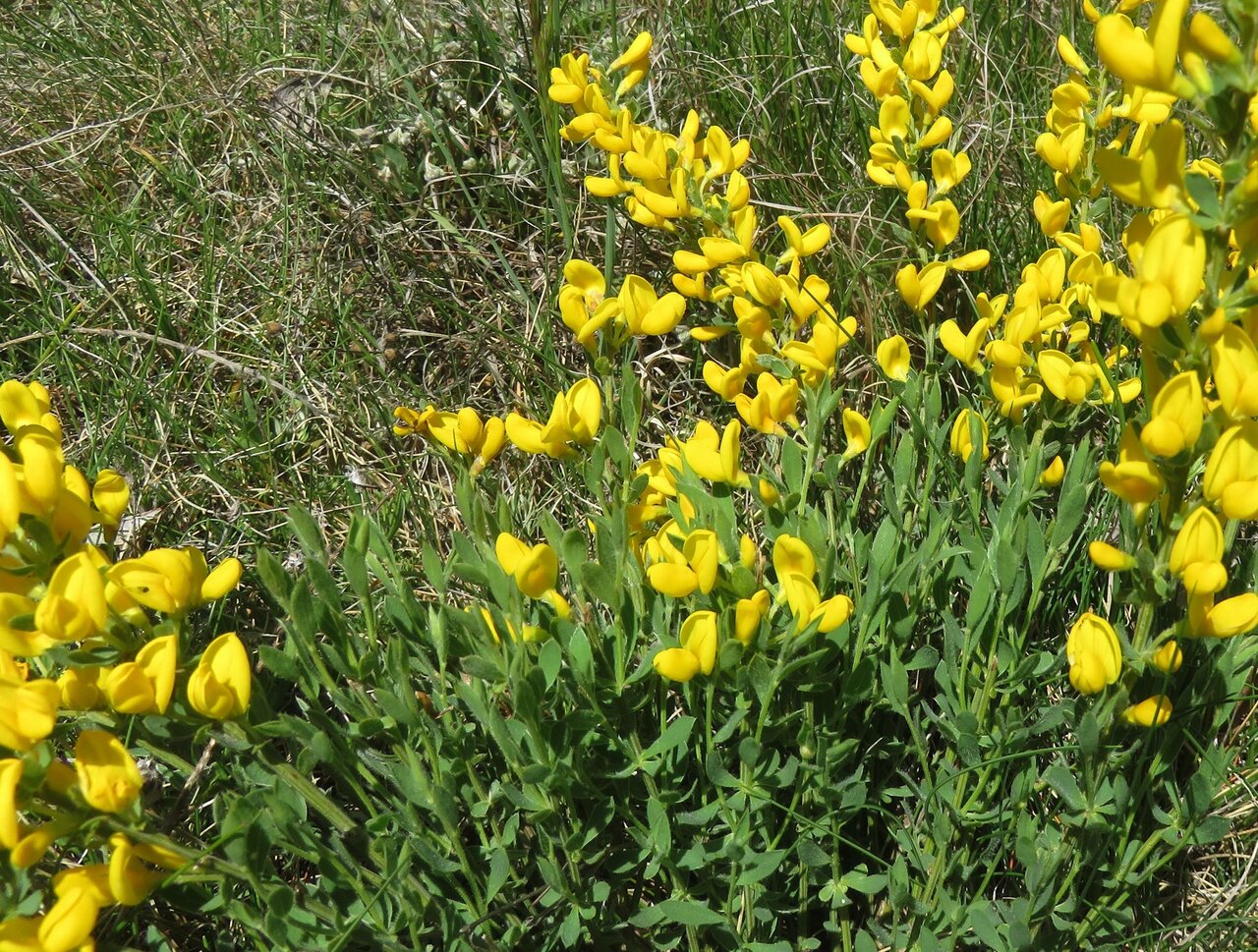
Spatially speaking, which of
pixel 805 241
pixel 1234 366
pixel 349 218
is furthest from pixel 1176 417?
pixel 349 218

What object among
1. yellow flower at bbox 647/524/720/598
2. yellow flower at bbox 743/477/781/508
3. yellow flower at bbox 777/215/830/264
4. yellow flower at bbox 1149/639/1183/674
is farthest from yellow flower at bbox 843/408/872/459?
yellow flower at bbox 1149/639/1183/674

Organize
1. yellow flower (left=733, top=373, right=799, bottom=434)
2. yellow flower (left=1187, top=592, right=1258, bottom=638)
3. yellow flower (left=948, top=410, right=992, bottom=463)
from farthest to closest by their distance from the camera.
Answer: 1. yellow flower (left=948, top=410, right=992, bottom=463)
2. yellow flower (left=733, top=373, right=799, bottom=434)
3. yellow flower (left=1187, top=592, right=1258, bottom=638)

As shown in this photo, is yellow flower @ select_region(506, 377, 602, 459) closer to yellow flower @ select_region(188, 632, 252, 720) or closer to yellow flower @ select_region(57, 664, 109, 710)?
yellow flower @ select_region(188, 632, 252, 720)

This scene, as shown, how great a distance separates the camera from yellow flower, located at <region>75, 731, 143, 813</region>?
3.63 feet

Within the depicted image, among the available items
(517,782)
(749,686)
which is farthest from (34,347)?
(749,686)

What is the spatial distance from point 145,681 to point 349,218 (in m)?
1.76

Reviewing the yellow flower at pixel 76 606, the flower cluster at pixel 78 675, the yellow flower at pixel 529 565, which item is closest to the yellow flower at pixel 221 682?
the flower cluster at pixel 78 675

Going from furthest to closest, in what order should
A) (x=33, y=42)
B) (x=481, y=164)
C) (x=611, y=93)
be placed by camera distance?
(x=33, y=42)
(x=481, y=164)
(x=611, y=93)

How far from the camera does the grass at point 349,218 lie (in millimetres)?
2367

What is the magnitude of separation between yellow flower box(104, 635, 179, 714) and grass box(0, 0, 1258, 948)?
3.14ft

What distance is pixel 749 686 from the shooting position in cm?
146

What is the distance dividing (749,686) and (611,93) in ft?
3.51

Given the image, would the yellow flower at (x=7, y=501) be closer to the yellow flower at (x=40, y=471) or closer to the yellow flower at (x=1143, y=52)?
the yellow flower at (x=40, y=471)

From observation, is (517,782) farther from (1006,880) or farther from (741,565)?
(1006,880)
